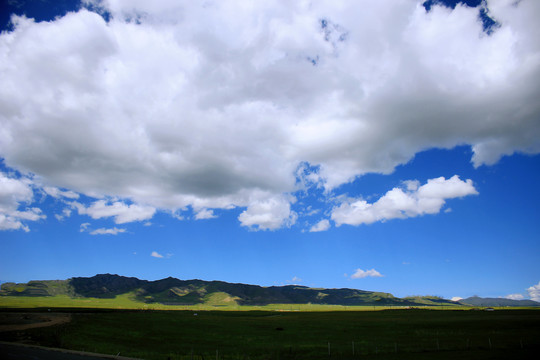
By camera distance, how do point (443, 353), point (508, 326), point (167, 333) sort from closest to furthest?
point (443, 353), point (167, 333), point (508, 326)

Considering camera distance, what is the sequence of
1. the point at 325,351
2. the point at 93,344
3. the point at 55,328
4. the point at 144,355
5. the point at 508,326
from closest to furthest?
the point at 144,355, the point at 325,351, the point at 93,344, the point at 55,328, the point at 508,326

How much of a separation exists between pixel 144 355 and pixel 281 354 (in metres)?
21.8

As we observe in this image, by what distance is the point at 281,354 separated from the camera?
54.5 metres

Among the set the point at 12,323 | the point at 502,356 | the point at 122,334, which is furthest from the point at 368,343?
the point at 12,323

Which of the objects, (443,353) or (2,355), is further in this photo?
(443,353)

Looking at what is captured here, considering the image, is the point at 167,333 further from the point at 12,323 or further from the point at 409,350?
the point at 409,350

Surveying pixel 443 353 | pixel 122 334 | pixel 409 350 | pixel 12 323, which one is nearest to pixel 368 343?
pixel 409 350

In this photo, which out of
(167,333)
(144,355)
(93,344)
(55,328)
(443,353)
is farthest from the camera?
(167,333)

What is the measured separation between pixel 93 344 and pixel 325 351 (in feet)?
141

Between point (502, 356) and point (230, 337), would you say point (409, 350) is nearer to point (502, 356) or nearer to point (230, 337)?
point (502, 356)

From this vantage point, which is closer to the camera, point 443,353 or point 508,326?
point 443,353

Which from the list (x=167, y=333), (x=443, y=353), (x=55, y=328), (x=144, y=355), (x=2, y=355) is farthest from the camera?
(x=167, y=333)

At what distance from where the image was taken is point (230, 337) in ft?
256

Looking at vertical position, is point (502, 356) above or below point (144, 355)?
above
